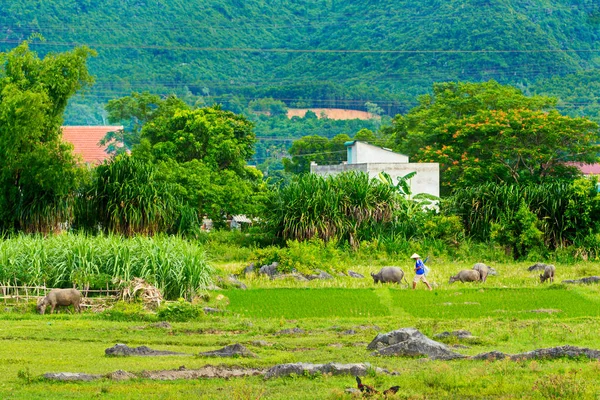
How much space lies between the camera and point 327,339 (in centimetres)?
1563

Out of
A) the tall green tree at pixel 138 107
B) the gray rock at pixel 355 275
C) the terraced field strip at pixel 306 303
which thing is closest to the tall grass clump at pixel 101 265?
the terraced field strip at pixel 306 303

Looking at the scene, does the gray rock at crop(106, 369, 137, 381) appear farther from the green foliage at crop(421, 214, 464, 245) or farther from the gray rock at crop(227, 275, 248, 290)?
the green foliage at crop(421, 214, 464, 245)

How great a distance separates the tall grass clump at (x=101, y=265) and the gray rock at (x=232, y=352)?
7.53 metres

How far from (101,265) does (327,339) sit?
7.63 m

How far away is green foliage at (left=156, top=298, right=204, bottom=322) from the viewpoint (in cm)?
1852

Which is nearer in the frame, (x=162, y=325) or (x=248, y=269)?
(x=162, y=325)

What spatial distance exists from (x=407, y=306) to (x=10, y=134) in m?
15.1

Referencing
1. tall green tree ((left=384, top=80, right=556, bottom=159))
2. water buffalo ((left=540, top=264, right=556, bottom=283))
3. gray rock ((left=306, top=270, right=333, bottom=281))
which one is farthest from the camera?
tall green tree ((left=384, top=80, right=556, bottom=159))

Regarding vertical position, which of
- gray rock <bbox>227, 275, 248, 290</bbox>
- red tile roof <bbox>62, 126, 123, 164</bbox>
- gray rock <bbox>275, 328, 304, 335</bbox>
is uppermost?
red tile roof <bbox>62, 126, 123, 164</bbox>

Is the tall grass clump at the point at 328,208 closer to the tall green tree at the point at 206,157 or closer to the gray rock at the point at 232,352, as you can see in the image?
the tall green tree at the point at 206,157

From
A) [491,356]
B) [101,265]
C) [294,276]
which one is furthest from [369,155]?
[491,356]

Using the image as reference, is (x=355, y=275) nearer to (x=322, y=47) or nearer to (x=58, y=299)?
(x=58, y=299)

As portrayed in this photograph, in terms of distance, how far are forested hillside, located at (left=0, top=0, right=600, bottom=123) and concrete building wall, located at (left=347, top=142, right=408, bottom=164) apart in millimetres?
47507

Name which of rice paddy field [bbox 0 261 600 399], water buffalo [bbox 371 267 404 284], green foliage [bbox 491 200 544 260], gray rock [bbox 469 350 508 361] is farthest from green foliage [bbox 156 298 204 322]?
green foliage [bbox 491 200 544 260]
